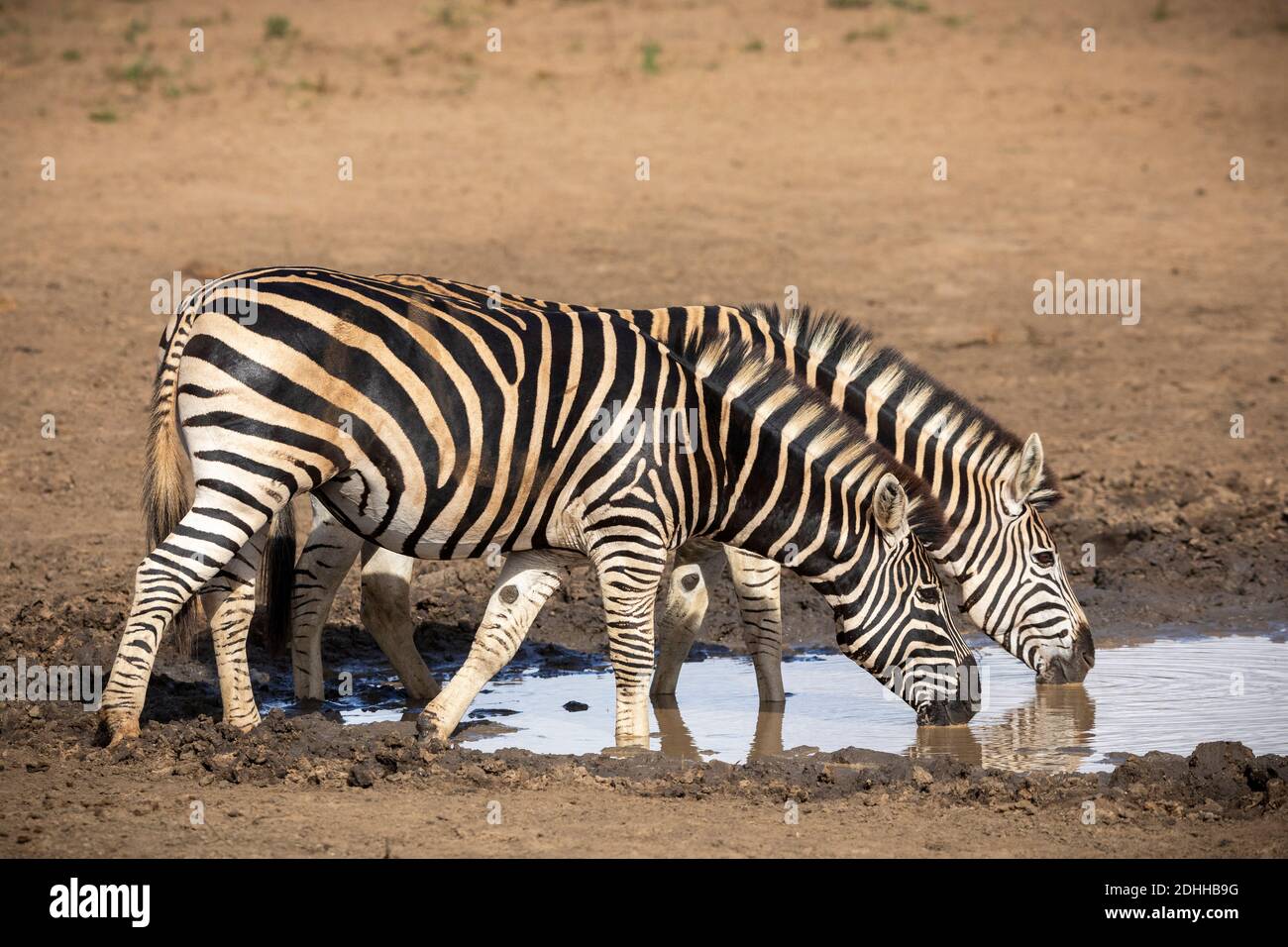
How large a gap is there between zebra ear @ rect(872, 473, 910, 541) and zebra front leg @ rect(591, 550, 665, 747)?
3.09 ft

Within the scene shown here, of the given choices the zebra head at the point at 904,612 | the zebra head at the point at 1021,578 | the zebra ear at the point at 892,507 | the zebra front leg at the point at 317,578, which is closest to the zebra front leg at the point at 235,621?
the zebra front leg at the point at 317,578

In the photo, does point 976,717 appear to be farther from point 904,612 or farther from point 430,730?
point 430,730

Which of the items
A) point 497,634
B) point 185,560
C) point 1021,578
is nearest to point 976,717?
point 1021,578

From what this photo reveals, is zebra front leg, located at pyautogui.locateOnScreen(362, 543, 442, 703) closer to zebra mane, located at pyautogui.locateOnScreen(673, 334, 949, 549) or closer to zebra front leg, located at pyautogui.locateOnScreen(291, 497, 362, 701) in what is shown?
zebra front leg, located at pyautogui.locateOnScreen(291, 497, 362, 701)

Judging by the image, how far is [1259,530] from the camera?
34.7 ft

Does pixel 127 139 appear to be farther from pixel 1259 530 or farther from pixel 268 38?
pixel 1259 530

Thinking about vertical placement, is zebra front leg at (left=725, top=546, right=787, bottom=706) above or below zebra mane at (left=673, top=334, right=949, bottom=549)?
below

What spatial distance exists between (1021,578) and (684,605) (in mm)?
1608

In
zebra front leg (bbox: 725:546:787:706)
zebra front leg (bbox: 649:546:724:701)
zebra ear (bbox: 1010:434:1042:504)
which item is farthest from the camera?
zebra front leg (bbox: 649:546:724:701)

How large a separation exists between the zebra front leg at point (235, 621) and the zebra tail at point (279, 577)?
786 mm

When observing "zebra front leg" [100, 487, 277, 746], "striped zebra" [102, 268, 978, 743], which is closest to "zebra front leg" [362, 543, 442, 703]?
"striped zebra" [102, 268, 978, 743]

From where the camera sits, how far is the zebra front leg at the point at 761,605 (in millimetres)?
7918

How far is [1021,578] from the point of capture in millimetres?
7988

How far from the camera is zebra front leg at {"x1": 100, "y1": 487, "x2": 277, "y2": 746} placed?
6.62 m
